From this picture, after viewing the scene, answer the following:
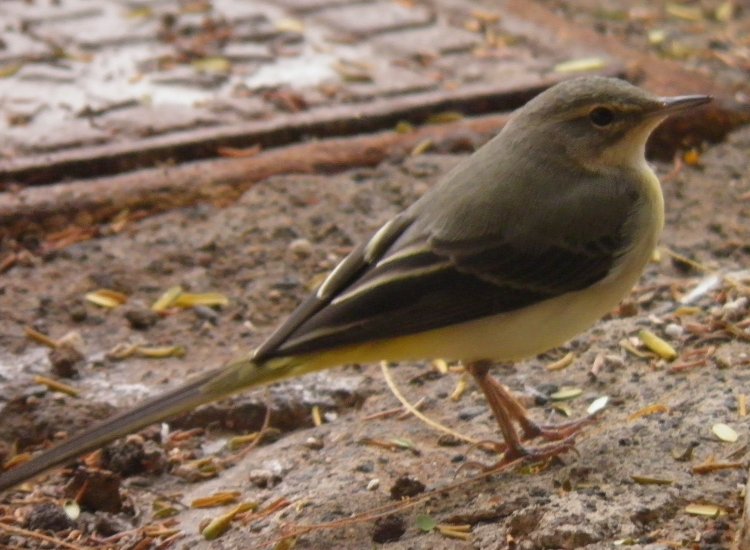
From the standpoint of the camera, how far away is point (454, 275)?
454cm

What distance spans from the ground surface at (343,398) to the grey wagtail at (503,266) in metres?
0.37

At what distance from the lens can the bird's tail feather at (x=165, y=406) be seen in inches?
165

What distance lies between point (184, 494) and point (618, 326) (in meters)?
1.89

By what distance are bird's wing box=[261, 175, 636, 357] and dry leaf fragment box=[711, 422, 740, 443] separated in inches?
25.2

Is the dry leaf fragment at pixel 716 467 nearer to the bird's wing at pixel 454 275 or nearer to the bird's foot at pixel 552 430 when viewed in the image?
the bird's foot at pixel 552 430

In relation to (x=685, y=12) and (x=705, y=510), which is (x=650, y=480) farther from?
(x=685, y=12)

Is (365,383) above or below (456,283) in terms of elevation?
below

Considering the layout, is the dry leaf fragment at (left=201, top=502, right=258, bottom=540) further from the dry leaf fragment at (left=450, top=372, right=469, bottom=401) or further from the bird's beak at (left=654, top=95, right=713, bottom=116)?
the bird's beak at (left=654, top=95, right=713, bottom=116)

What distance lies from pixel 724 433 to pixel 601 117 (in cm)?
123

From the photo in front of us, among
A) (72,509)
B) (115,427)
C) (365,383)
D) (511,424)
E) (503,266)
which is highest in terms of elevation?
(503,266)

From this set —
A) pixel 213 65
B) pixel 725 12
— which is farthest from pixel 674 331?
→ pixel 725 12

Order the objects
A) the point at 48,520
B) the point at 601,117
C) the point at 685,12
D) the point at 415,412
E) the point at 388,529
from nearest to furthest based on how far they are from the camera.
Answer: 1. the point at 388,529
2. the point at 48,520
3. the point at 601,117
4. the point at 415,412
5. the point at 685,12

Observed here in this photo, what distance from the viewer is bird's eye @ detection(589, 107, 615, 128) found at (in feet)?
15.8

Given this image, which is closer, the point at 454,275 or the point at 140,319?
the point at 454,275
